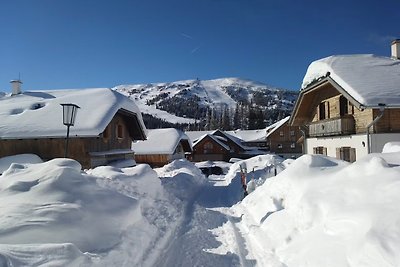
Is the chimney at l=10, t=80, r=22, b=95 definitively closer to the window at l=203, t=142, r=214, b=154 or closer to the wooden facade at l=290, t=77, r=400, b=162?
the wooden facade at l=290, t=77, r=400, b=162

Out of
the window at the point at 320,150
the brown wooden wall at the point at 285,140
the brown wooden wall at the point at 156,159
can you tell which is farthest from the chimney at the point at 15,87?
the brown wooden wall at the point at 285,140

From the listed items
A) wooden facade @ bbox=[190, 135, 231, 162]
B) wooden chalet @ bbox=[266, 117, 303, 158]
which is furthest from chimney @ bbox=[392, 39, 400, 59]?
wooden facade @ bbox=[190, 135, 231, 162]

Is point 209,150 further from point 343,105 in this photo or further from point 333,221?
point 333,221

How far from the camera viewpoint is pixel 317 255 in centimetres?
516

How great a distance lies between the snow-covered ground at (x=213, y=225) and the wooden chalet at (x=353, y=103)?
6068mm

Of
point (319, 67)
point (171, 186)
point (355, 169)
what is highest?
point (319, 67)

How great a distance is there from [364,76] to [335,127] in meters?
2.93

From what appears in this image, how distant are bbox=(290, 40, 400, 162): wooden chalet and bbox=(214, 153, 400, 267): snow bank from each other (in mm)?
6731

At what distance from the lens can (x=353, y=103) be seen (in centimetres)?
1472

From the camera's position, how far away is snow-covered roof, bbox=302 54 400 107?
14.1 metres

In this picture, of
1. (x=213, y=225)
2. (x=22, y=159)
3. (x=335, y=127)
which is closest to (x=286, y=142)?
(x=335, y=127)

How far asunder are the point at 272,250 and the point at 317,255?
1566 millimetres

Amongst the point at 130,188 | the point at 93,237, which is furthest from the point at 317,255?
the point at 130,188

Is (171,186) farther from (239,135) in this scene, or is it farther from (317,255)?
(239,135)
